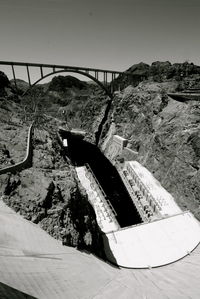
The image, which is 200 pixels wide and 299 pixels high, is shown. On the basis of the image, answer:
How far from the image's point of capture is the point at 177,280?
67.7ft

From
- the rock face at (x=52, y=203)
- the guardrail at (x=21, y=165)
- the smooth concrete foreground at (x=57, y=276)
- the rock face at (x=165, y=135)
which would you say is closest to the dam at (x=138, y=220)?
the rock face at (x=165, y=135)

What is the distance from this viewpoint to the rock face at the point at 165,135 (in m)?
37.5

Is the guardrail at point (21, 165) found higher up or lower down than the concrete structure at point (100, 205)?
higher up

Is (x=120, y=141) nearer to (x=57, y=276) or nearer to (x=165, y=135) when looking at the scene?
(x=165, y=135)

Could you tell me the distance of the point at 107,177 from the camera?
172 feet

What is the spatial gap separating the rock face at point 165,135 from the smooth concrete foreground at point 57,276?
16394mm

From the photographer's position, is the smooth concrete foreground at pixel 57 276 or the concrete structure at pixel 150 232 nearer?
the smooth concrete foreground at pixel 57 276

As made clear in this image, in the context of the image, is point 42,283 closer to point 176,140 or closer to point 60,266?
point 60,266

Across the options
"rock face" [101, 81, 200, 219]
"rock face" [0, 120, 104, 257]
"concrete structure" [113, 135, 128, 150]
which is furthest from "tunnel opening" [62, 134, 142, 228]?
"rock face" [0, 120, 104, 257]

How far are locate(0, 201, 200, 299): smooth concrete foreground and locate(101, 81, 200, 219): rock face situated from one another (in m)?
16.4

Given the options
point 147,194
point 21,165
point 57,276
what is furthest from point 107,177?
point 57,276

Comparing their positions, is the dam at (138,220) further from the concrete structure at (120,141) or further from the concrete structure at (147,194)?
the concrete structure at (120,141)

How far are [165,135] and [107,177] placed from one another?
17.6 meters

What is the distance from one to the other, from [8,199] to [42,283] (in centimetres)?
803
